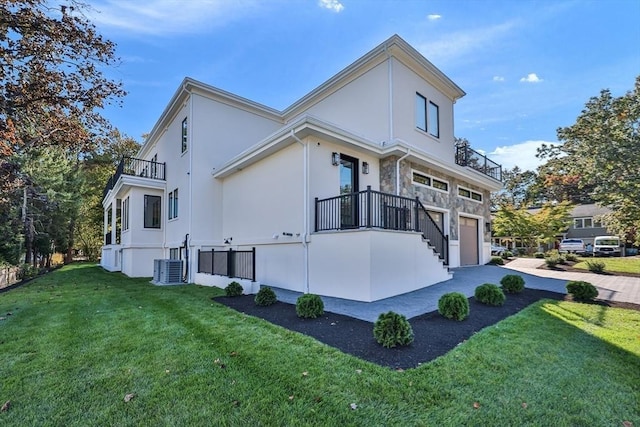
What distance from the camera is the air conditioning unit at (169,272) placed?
1085 cm

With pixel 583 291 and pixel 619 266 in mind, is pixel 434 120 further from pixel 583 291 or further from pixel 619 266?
pixel 619 266

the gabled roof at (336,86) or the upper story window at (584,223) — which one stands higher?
the gabled roof at (336,86)

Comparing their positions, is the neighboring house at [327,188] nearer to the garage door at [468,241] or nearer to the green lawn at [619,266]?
the garage door at [468,241]

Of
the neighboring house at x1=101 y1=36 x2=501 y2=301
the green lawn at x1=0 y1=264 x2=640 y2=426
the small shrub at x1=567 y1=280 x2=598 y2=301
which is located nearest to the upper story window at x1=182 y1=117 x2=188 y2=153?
the neighboring house at x1=101 y1=36 x2=501 y2=301

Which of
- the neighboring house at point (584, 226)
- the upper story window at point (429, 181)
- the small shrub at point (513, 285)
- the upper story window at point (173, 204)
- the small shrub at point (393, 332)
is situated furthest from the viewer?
the neighboring house at point (584, 226)

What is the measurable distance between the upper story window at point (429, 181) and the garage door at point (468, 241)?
2.25 meters

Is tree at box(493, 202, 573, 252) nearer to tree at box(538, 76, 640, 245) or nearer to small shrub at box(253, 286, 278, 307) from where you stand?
tree at box(538, 76, 640, 245)

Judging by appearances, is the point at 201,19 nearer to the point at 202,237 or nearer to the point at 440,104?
the point at 202,237

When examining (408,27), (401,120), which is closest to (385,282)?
(401,120)

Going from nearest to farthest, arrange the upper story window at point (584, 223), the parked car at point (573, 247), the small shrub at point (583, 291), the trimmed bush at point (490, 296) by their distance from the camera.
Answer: the trimmed bush at point (490, 296) → the small shrub at point (583, 291) → the parked car at point (573, 247) → the upper story window at point (584, 223)

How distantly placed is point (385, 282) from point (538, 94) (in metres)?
13.3

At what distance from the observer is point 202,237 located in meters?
11.7

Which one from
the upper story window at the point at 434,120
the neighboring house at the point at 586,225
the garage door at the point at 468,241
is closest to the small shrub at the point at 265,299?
the upper story window at the point at 434,120

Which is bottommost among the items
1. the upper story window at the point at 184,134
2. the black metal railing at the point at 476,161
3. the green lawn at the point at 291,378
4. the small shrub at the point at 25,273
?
the small shrub at the point at 25,273
